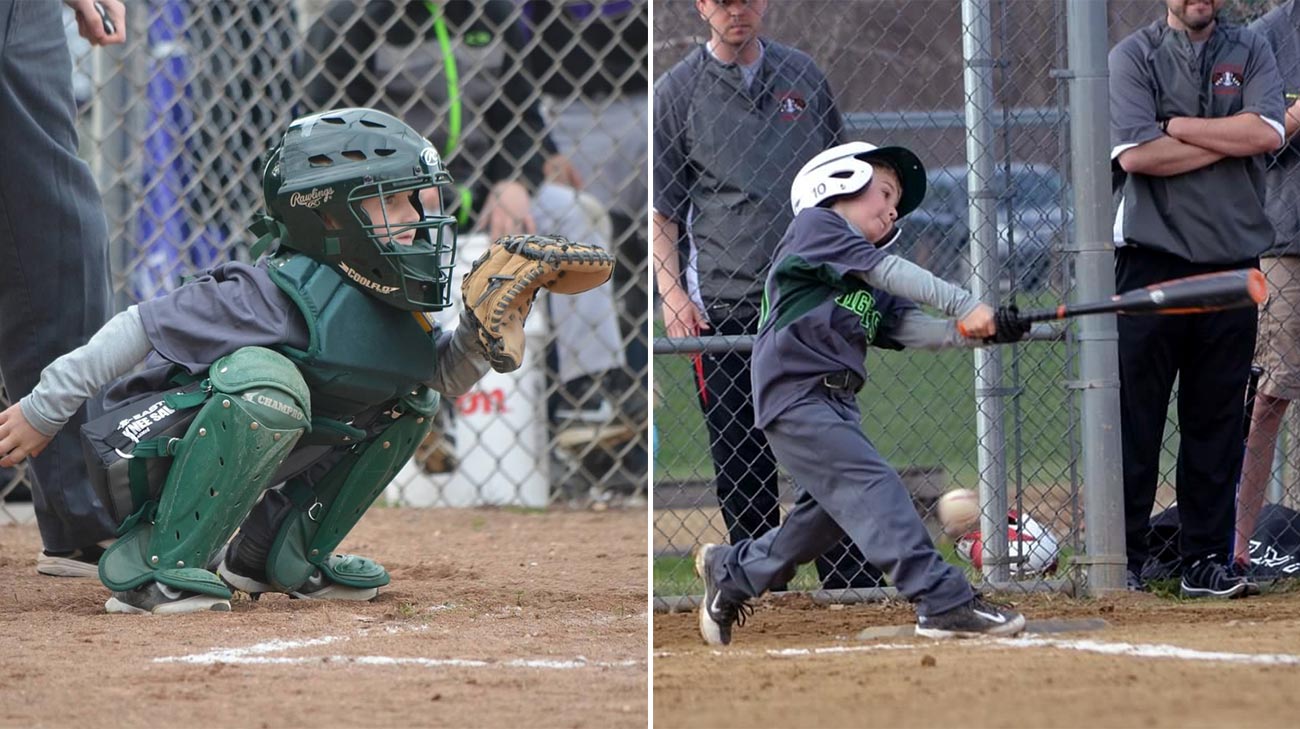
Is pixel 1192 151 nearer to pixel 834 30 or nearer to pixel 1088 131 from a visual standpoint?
pixel 1088 131

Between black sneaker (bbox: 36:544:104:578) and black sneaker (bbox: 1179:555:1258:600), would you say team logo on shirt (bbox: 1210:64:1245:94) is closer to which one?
black sneaker (bbox: 1179:555:1258:600)

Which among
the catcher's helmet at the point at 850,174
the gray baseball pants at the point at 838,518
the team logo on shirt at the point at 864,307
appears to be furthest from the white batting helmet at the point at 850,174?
the gray baseball pants at the point at 838,518

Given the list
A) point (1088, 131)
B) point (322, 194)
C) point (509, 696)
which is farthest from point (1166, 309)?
point (322, 194)

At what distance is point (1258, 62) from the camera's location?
4898 millimetres

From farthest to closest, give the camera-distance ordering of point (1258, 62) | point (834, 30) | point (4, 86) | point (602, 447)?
point (602, 447) < point (834, 30) < point (1258, 62) < point (4, 86)

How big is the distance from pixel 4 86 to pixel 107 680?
2.10m

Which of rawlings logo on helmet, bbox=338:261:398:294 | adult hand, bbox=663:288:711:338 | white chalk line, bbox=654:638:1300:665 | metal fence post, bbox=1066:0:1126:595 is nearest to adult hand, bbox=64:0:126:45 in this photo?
rawlings logo on helmet, bbox=338:261:398:294

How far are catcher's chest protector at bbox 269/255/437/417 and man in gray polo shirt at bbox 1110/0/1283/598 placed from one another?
2.23 metres

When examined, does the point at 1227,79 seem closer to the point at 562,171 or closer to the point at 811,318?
the point at 811,318

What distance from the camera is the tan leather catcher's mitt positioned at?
4160 mm

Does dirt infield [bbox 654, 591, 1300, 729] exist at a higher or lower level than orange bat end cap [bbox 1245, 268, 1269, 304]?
lower

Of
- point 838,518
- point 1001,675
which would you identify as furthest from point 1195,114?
point 1001,675

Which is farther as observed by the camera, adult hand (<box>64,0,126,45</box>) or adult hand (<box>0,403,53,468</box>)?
adult hand (<box>64,0,126,45</box>)

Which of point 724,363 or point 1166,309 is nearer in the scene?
point 1166,309
